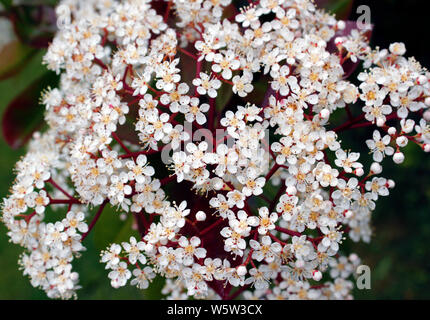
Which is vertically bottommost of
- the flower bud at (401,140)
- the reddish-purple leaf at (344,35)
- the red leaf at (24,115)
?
the red leaf at (24,115)

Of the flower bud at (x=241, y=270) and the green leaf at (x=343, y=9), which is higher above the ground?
the green leaf at (x=343, y=9)

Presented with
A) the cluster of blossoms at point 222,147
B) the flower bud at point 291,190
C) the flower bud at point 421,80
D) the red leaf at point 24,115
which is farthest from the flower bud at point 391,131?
the red leaf at point 24,115

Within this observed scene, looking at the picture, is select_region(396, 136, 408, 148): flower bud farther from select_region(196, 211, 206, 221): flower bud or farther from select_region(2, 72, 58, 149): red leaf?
select_region(2, 72, 58, 149): red leaf

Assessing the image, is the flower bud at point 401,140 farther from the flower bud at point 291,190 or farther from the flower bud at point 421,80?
the flower bud at point 291,190

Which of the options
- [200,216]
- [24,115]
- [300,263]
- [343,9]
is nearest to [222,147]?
[200,216]

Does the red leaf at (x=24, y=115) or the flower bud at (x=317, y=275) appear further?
the red leaf at (x=24, y=115)

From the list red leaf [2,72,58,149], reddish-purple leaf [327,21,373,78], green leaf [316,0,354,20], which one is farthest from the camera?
red leaf [2,72,58,149]

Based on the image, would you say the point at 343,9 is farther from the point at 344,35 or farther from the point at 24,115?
the point at 24,115

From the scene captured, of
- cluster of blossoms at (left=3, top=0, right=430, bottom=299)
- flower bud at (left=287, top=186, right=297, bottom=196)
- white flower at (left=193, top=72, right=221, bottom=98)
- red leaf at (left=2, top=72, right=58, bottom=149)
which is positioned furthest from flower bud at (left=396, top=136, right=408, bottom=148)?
red leaf at (left=2, top=72, right=58, bottom=149)

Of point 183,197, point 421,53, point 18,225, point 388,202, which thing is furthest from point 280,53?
point 388,202
